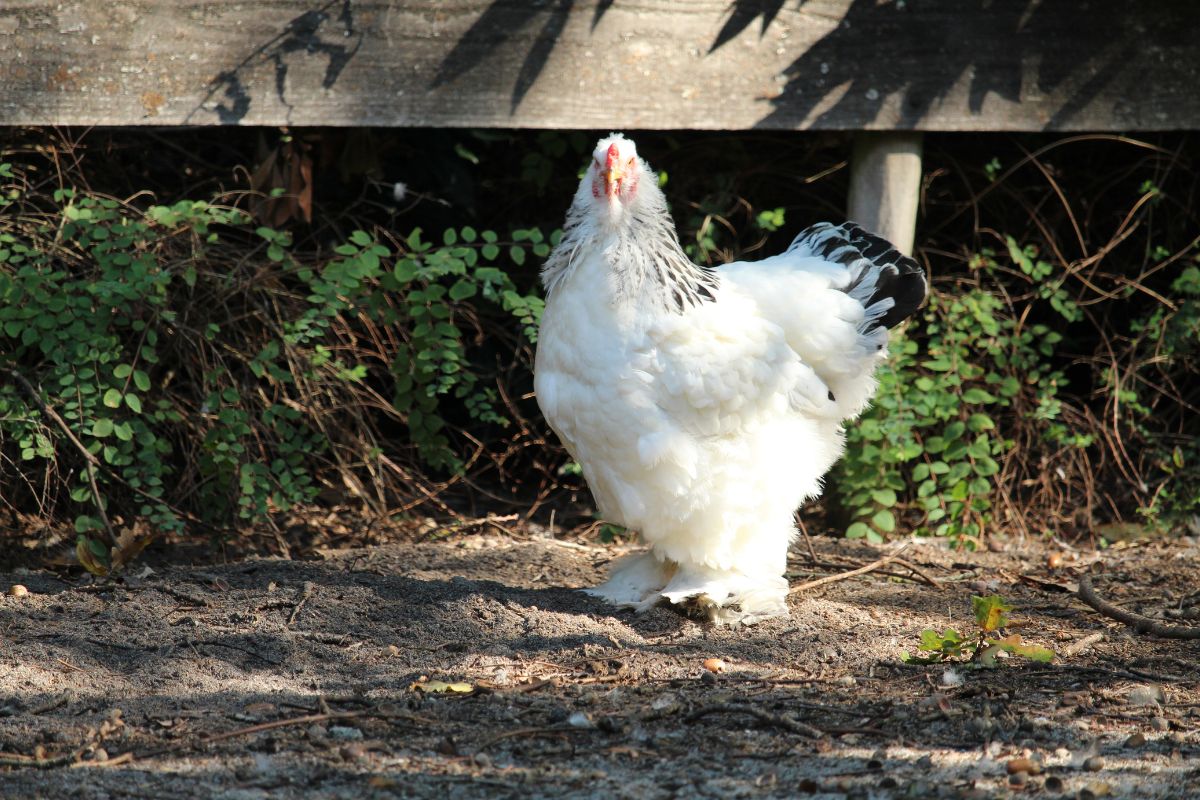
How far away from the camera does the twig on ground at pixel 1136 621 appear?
354 centimetres

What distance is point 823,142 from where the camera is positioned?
5027mm

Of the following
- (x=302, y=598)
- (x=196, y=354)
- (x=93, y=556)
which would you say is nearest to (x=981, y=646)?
(x=302, y=598)

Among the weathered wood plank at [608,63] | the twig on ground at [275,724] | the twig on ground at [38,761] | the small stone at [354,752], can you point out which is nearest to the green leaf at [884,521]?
the weathered wood plank at [608,63]

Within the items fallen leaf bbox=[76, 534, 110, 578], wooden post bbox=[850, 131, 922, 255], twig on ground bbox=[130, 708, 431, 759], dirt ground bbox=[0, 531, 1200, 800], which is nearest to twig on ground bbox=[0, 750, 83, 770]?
dirt ground bbox=[0, 531, 1200, 800]

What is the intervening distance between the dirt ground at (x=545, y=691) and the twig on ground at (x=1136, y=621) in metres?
0.04

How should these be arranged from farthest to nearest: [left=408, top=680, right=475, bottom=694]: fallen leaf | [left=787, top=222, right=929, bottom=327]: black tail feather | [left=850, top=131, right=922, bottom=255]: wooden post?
[left=850, top=131, right=922, bottom=255]: wooden post, [left=787, top=222, right=929, bottom=327]: black tail feather, [left=408, top=680, right=475, bottom=694]: fallen leaf

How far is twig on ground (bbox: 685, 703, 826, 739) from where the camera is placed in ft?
9.24

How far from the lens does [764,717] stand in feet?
9.44

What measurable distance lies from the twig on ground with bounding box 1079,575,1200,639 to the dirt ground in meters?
0.04

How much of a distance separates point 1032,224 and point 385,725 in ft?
13.2

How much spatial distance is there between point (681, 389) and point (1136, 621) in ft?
4.95

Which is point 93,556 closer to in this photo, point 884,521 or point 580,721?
point 580,721

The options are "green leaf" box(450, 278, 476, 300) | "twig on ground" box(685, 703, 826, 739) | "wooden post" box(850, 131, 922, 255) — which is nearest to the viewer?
"twig on ground" box(685, 703, 826, 739)

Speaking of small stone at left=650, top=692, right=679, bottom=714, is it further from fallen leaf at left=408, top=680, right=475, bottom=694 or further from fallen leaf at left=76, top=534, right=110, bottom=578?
fallen leaf at left=76, top=534, right=110, bottom=578
